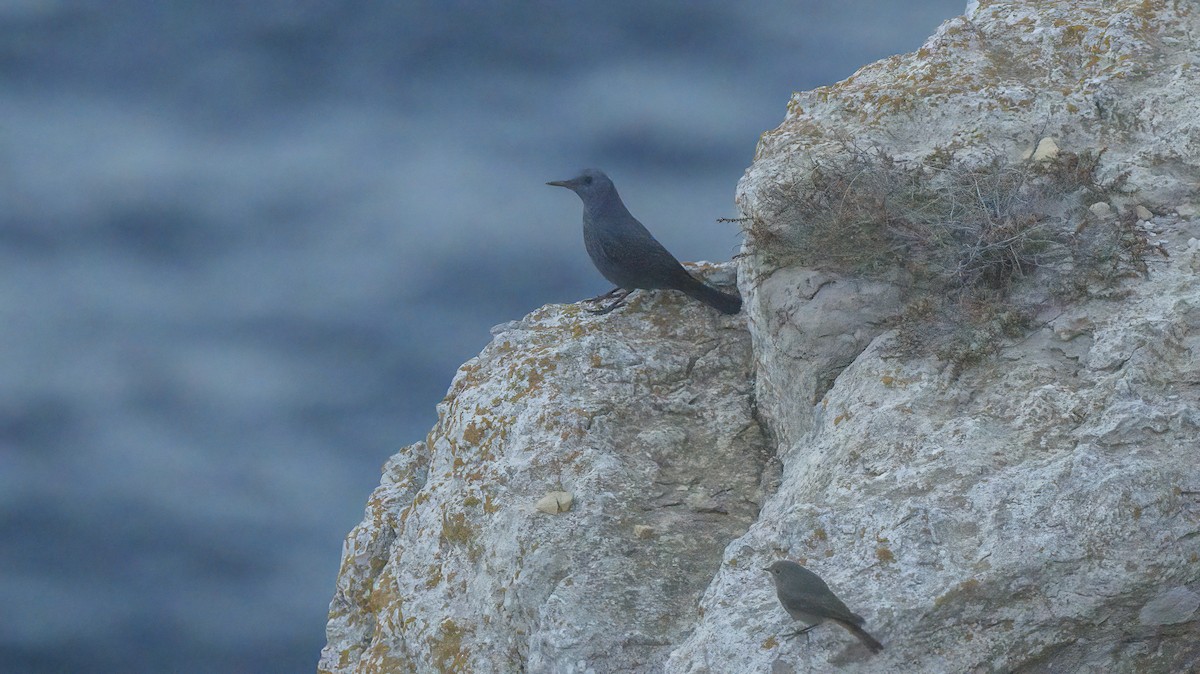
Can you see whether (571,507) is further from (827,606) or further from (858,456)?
(827,606)

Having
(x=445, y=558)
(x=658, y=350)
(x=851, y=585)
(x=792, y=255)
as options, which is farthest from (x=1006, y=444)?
(x=445, y=558)

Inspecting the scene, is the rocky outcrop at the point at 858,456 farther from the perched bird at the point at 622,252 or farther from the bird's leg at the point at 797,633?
the perched bird at the point at 622,252

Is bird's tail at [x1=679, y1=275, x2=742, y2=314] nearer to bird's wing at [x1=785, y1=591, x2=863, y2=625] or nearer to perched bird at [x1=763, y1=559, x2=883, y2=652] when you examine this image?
perched bird at [x1=763, y1=559, x2=883, y2=652]

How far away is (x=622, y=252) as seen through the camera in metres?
8.12

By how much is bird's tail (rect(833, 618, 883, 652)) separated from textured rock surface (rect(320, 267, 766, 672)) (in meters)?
1.12

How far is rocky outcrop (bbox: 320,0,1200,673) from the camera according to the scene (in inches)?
203

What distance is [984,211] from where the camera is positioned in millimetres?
6316

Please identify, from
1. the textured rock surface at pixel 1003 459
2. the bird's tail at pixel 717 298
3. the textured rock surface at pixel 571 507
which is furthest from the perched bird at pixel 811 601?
the bird's tail at pixel 717 298

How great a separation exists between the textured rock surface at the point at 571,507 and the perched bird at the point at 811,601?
1.00 meters

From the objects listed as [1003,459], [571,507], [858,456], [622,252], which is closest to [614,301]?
[622,252]

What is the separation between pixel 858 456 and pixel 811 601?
1037mm

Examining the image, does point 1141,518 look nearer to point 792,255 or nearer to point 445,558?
point 792,255

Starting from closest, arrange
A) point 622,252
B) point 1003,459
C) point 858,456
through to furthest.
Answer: point 1003,459 → point 858,456 → point 622,252

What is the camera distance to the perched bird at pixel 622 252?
796 centimetres
